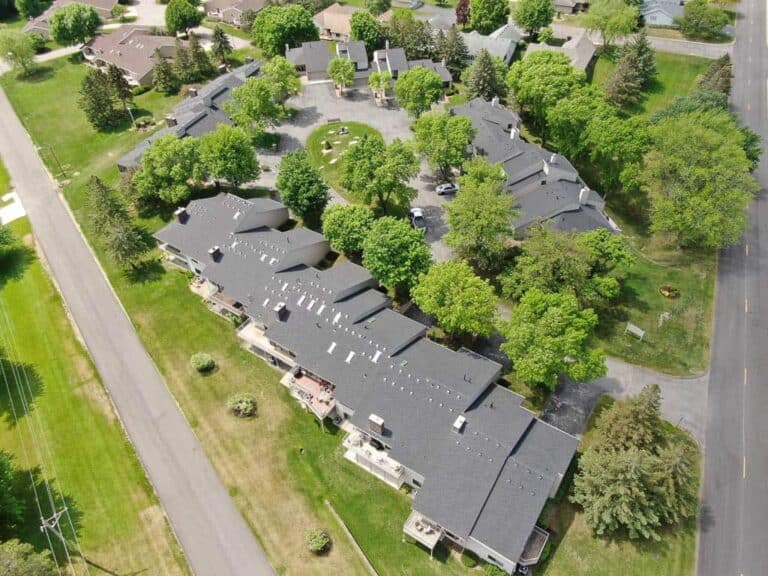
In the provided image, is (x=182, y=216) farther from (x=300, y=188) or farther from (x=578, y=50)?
(x=578, y=50)

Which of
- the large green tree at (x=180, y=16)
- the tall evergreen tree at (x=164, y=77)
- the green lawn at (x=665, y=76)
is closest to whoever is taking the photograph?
the green lawn at (x=665, y=76)

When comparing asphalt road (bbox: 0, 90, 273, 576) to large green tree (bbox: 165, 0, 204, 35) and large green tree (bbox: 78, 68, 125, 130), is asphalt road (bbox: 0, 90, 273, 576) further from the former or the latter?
large green tree (bbox: 165, 0, 204, 35)

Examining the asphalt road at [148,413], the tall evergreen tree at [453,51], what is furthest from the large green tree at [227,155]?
the tall evergreen tree at [453,51]

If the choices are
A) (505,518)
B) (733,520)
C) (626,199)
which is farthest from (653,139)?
(505,518)

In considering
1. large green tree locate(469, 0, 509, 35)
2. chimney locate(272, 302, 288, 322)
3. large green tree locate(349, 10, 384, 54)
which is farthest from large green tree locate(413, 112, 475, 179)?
large green tree locate(469, 0, 509, 35)

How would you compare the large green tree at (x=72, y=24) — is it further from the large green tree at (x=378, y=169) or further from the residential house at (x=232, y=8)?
the large green tree at (x=378, y=169)

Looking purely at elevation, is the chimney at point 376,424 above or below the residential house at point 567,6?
below

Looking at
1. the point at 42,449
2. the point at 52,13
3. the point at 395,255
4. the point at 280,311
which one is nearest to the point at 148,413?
the point at 42,449
